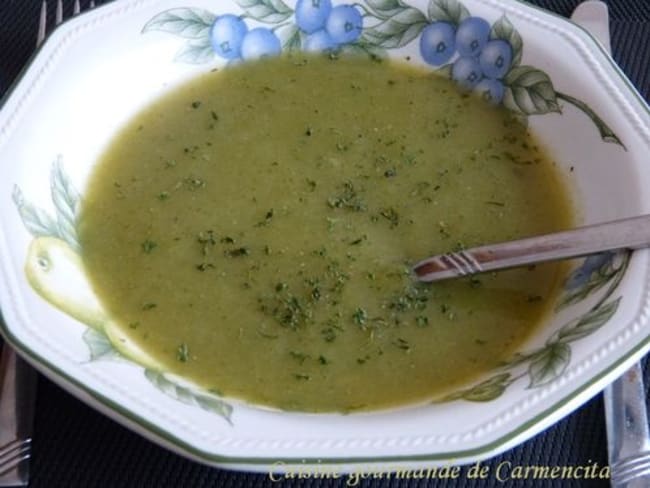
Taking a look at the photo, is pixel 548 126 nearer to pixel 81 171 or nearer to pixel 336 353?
pixel 336 353

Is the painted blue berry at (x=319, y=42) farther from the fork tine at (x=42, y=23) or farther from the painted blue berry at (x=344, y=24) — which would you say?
the fork tine at (x=42, y=23)

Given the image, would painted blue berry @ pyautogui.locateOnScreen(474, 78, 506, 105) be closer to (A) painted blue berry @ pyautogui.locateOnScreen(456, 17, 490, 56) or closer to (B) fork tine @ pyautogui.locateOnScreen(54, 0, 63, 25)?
(A) painted blue berry @ pyautogui.locateOnScreen(456, 17, 490, 56)

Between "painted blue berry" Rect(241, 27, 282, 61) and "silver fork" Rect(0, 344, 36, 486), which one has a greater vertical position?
"painted blue berry" Rect(241, 27, 282, 61)

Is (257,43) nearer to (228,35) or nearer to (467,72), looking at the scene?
(228,35)

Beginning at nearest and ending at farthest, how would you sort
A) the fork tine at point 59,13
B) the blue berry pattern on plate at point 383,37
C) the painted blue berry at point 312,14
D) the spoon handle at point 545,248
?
the spoon handle at point 545,248 → the blue berry pattern on plate at point 383,37 → the painted blue berry at point 312,14 → the fork tine at point 59,13

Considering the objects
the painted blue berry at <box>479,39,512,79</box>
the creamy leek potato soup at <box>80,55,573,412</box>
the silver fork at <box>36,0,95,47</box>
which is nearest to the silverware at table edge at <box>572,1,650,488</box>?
the creamy leek potato soup at <box>80,55,573,412</box>

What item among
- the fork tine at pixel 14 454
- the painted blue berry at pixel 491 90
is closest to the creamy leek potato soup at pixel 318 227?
the painted blue berry at pixel 491 90
